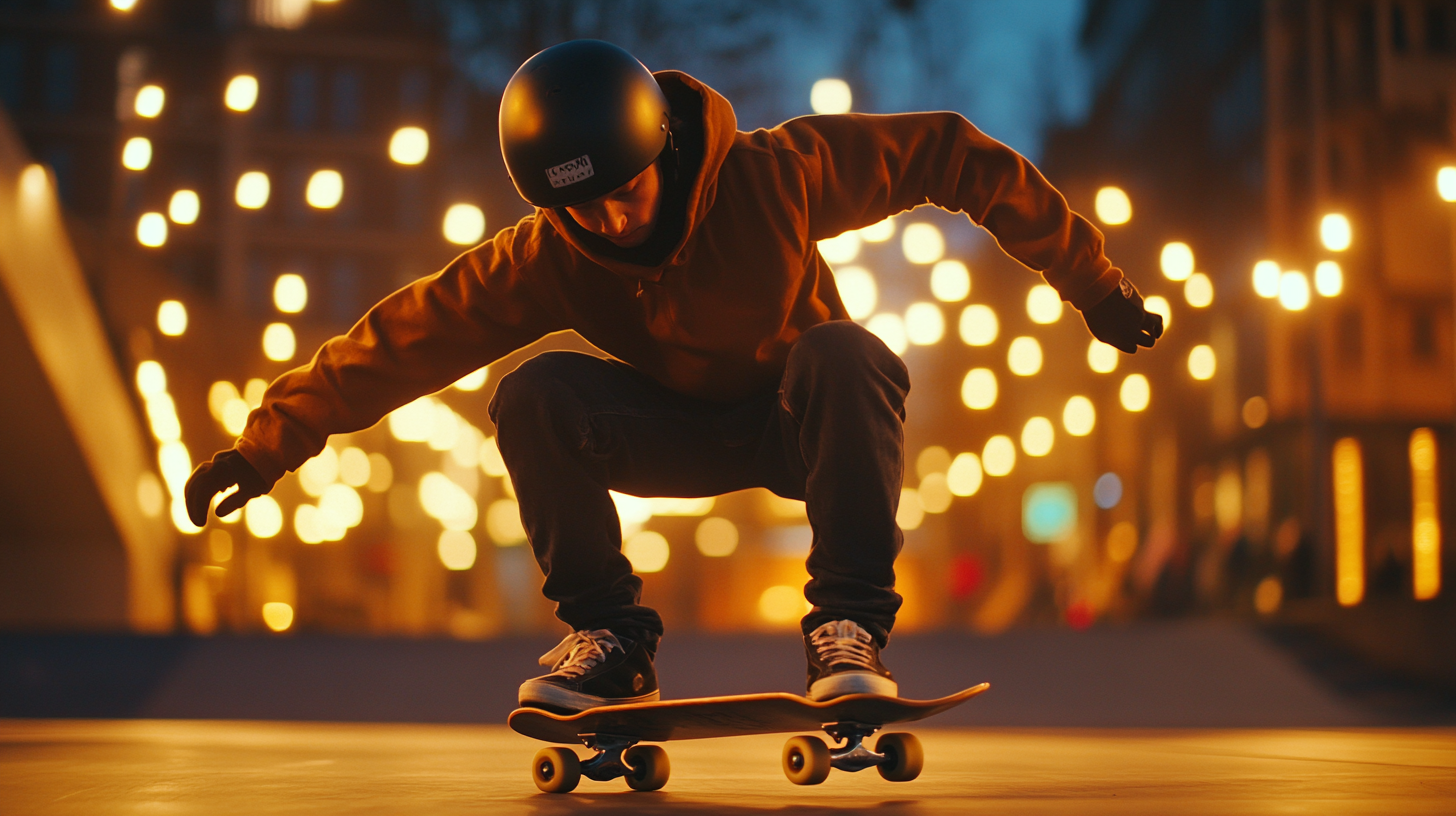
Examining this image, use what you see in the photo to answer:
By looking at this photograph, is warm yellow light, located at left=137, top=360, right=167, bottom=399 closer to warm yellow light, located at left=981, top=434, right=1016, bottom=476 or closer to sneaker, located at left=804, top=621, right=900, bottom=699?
warm yellow light, located at left=981, top=434, right=1016, bottom=476

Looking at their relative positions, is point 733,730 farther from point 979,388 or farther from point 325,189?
point 979,388

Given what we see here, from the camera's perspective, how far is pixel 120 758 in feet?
12.4

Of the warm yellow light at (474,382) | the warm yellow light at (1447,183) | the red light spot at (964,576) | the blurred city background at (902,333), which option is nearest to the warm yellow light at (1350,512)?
the blurred city background at (902,333)


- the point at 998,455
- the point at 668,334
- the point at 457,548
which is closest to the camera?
the point at 668,334

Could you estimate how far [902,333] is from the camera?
1316cm

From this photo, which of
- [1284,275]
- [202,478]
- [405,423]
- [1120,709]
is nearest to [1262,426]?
[1284,275]

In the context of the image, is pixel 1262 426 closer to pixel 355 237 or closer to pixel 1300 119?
pixel 1300 119

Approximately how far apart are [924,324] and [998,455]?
2.77 meters

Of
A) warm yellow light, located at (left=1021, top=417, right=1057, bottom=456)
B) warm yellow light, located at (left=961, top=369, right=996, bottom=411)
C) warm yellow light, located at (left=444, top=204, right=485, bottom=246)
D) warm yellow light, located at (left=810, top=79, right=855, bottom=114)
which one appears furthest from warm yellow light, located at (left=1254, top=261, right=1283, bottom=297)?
warm yellow light, located at (left=444, top=204, right=485, bottom=246)

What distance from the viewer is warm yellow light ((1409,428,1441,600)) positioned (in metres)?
18.5

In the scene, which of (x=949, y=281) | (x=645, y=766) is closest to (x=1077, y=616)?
(x=949, y=281)

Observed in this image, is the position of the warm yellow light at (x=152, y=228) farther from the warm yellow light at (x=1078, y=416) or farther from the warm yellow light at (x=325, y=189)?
the warm yellow light at (x=1078, y=416)

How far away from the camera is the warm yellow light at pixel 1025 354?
13.2 metres

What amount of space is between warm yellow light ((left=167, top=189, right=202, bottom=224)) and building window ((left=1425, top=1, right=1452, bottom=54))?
719 inches
